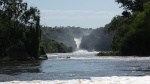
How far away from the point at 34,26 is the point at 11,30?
27.3ft

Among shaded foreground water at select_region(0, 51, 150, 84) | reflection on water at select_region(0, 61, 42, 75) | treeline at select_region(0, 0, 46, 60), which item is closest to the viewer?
shaded foreground water at select_region(0, 51, 150, 84)

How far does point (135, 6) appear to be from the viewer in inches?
4926

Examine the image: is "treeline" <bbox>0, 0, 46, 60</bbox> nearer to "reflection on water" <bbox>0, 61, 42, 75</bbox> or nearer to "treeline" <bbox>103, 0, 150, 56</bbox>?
"treeline" <bbox>103, 0, 150, 56</bbox>

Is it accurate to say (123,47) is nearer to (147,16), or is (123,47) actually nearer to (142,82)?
(147,16)

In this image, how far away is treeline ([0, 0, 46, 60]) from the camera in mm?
96562

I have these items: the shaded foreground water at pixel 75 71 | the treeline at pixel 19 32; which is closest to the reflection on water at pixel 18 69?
the shaded foreground water at pixel 75 71

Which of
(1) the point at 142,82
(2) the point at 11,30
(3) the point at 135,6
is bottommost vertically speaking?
(1) the point at 142,82

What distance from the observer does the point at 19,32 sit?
334 ft

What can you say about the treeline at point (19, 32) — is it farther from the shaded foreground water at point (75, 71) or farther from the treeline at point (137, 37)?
the shaded foreground water at point (75, 71)

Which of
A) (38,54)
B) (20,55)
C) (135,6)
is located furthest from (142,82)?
(135,6)

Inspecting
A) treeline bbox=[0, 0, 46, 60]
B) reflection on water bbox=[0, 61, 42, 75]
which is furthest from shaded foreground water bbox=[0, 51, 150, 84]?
treeline bbox=[0, 0, 46, 60]

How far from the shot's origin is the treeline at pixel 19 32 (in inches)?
3802

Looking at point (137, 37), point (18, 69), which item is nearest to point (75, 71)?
point (18, 69)

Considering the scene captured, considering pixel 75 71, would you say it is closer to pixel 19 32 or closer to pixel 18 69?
pixel 18 69
